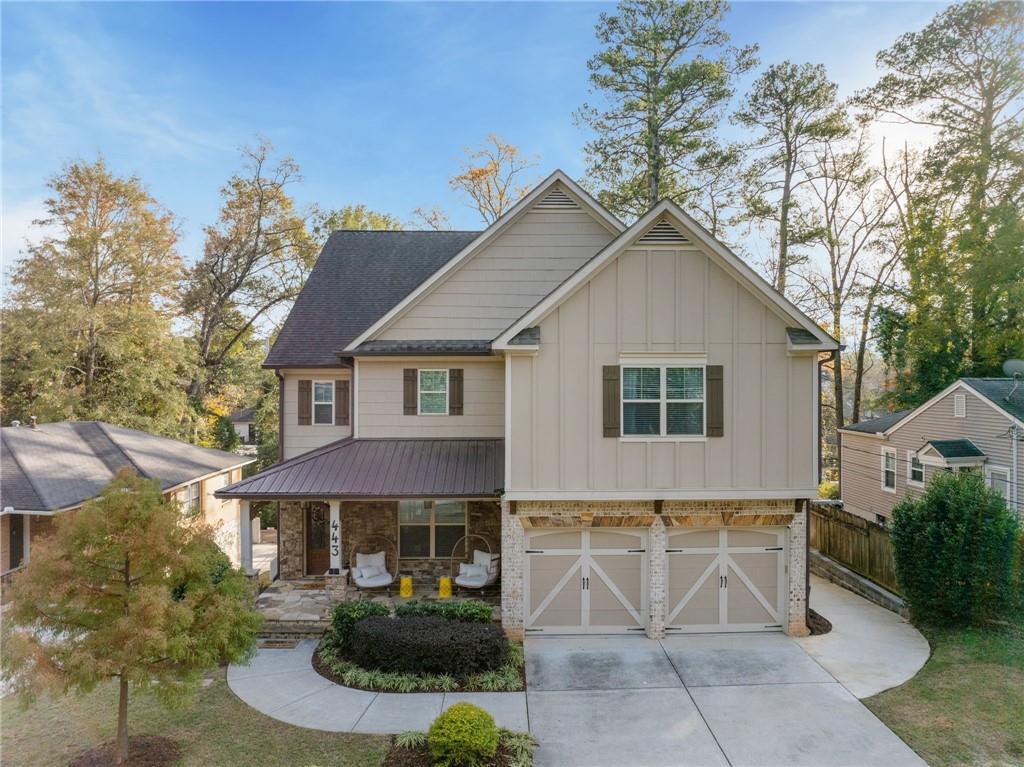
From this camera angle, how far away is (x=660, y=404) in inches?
406

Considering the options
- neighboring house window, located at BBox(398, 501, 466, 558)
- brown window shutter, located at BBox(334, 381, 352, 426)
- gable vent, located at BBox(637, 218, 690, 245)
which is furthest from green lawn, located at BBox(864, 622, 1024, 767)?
brown window shutter, located at BBox(334, 381, 352, 426)

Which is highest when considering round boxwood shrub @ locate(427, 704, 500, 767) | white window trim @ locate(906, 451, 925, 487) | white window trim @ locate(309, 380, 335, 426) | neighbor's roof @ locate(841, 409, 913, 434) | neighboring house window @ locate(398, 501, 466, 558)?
white window trim @ locate(309, 380, 335, 426)

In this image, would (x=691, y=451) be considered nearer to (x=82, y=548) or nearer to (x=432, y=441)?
(x=432, y=441)

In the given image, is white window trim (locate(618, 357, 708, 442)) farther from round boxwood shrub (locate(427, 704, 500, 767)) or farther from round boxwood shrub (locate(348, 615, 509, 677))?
round boxwood shrub (locate(427, 704, 500, 767))

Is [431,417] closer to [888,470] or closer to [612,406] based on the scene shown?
[612,406]

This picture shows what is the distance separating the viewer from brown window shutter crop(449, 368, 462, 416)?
43.1 ft

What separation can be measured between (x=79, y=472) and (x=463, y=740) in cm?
1363

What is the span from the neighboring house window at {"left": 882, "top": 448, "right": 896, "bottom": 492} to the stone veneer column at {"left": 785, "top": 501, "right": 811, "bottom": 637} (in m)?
9.98

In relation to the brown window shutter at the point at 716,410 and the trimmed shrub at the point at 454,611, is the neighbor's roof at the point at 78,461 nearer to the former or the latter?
the trimmed shrub at the point at 454,611

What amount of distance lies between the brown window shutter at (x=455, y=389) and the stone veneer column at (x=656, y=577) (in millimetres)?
5162

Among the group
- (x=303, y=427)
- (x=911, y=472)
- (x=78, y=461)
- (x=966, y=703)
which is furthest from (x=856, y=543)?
(x=78, y=461)

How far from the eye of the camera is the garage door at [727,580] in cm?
1077

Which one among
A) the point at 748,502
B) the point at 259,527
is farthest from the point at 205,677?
the point at 259,527

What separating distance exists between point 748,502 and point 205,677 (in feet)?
32.4
